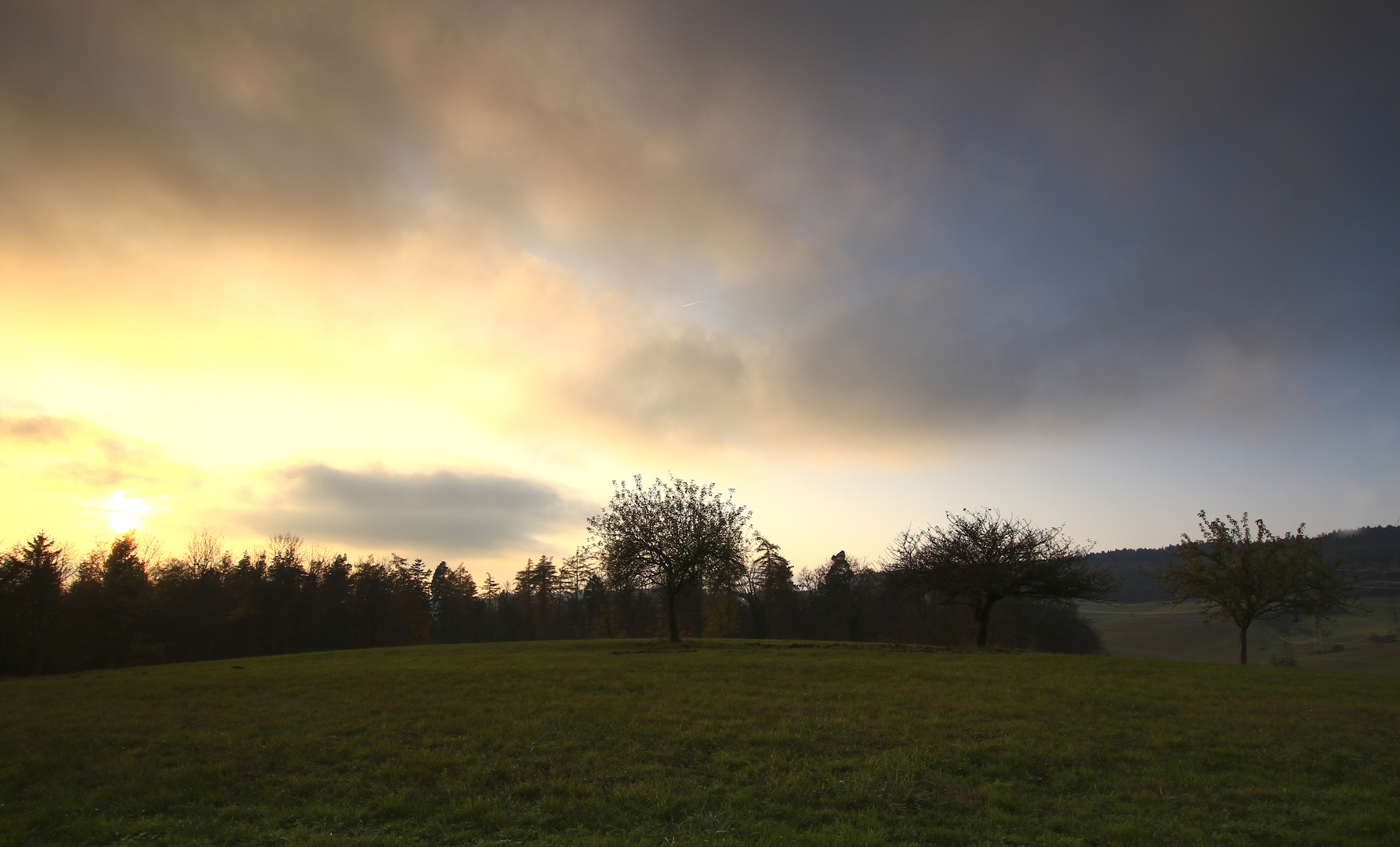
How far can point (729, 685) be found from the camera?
2150cm

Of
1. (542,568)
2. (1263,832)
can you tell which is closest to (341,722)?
(1263,832)

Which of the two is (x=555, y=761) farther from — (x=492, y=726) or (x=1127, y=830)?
(x=1127, y=830)

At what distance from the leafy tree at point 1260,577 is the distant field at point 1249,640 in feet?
207

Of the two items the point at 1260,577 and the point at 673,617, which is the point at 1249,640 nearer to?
the point at 1260,577

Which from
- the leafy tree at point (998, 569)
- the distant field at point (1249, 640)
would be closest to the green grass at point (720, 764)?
the leafy tree at point (998, 569)

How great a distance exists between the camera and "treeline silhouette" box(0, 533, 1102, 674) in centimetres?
6084

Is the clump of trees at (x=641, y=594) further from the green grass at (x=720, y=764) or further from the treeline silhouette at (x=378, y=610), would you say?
the green grass at (x=720, y=764)

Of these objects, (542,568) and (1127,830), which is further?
(542,568)

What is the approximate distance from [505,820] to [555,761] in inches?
112

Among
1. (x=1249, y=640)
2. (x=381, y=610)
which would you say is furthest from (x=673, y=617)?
(x=1249, y=640)

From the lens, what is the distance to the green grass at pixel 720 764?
922 centimetres

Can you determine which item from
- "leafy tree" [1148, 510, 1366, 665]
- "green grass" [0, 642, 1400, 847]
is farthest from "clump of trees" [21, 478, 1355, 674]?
"green grass" [0, 642, 1400, 847]

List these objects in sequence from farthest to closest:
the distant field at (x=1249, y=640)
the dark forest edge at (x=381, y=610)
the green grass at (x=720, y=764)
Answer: the distant field at (x=1249, y=640)
the dark forest edge at (x=381, y=610)
the green grass at (x=720, y=764)

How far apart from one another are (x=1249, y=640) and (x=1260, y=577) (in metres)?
125
